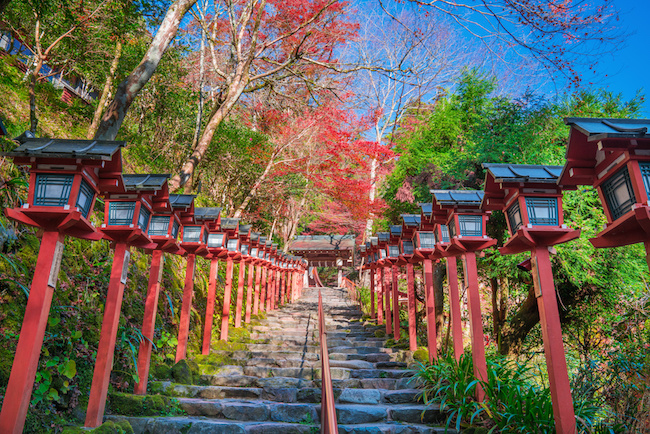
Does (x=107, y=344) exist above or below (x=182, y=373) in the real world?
above

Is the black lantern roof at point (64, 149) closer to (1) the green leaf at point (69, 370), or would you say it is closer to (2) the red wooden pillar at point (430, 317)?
(1) the green leaf at point (69, 370)

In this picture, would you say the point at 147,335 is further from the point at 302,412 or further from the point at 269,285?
the point at 269,285

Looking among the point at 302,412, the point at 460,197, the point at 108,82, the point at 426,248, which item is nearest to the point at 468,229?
the point at 460,197

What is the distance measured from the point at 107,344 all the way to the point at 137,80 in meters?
3.47

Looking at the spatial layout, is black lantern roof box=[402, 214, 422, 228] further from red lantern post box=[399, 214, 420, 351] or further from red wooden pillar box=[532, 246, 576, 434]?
red wooden pillar box=[532, 246, 576, 434]

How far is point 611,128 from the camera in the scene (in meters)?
2.99

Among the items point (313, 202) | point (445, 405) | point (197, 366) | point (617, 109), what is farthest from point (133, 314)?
point (313, 202)

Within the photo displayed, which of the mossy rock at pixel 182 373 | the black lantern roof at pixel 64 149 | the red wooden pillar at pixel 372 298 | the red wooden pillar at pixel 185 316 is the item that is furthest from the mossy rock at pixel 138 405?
the red wooden pillar at pixel 372 298

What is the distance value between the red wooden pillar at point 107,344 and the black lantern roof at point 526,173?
4366 mm

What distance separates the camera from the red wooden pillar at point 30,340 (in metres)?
3.01

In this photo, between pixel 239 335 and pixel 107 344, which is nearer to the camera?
pixel 107 344

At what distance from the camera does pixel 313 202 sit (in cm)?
2173

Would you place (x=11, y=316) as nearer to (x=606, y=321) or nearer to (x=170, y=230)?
Answer: (x=170, y=230)

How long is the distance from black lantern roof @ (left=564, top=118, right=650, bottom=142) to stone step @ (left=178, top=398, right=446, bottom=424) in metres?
3.83
